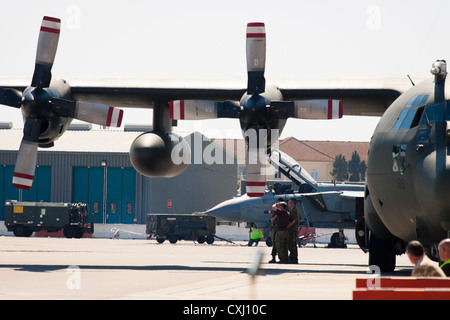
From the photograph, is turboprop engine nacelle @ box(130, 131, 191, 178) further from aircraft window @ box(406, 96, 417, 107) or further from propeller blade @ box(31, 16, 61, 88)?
aircraft window @ box(406, 96, 417, 107)

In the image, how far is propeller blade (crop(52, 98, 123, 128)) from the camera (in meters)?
20.5

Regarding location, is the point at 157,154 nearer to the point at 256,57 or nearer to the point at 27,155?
the point at 27,155

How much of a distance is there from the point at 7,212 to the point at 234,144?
Result: 50.2 meters

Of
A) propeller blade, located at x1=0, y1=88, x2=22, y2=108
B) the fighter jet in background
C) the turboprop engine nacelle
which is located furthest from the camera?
the fighter jet in background

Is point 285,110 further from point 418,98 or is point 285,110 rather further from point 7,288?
point 7,288

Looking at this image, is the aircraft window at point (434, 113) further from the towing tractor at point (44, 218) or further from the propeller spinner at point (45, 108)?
the towing tractor at point (44, 218)

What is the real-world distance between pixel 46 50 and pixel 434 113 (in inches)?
423

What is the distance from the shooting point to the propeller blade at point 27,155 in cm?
2072

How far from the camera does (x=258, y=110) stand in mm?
19703

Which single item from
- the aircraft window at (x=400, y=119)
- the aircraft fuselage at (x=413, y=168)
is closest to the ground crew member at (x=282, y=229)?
the aircraft fuselage at (x=413, y=168)

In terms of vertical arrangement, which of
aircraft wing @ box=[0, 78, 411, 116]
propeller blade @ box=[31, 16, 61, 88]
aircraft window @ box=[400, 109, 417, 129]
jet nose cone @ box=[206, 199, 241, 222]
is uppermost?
propeller blade @ box=[31, 16, 61, 88]

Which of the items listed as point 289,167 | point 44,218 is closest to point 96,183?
point 44,218

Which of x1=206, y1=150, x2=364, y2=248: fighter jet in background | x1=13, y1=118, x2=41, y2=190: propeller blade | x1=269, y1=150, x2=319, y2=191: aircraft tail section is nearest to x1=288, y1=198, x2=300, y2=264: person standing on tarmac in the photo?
x1=13, y1=118, x2=41, y2=190: propeller blade

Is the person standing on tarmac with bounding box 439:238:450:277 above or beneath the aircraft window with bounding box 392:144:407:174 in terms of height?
beneath
